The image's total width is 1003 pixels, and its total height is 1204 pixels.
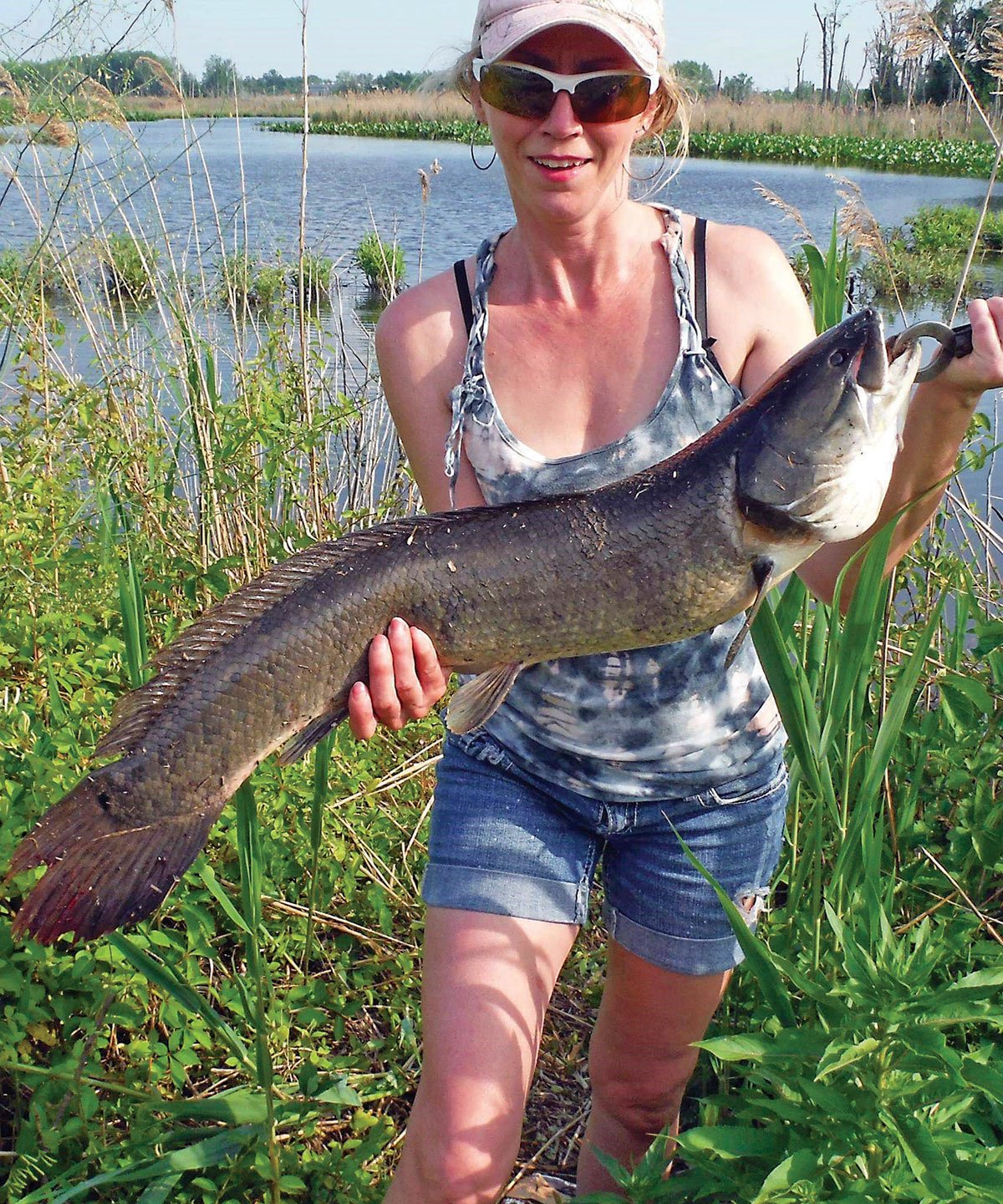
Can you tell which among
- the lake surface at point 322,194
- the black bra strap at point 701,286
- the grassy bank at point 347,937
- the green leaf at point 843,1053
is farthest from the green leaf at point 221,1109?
the lake surface at point 322,194

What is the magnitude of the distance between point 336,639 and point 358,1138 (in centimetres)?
134

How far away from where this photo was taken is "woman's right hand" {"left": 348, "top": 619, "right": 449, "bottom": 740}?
2148 mm

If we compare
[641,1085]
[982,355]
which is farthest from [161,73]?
[641,1085]

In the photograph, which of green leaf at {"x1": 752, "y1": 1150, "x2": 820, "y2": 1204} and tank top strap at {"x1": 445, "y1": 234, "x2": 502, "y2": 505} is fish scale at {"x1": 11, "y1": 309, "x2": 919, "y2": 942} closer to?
tank top strap at {"x1": 445, "y1": 234, "x2": 502, "y2": 505}

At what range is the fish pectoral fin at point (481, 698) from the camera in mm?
2148

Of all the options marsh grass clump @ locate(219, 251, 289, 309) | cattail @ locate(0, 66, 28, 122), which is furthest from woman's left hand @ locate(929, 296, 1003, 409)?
cattail @ locate(0, 66, 28, 122)

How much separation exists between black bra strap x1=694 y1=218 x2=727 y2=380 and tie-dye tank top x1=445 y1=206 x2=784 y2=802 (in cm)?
1

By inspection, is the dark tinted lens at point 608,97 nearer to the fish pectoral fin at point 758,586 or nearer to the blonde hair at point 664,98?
the blonde hair at point 664,98

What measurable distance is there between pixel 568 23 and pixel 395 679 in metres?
1.31

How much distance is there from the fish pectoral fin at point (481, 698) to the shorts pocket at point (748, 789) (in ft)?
1.61

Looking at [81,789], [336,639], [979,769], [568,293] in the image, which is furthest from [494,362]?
[979,769]

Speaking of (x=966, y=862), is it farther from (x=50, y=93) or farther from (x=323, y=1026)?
(x=50, y=93)

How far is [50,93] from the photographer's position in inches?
185

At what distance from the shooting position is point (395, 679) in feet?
7.13
